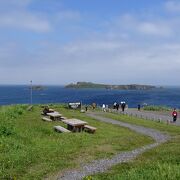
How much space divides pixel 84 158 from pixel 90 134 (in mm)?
8788

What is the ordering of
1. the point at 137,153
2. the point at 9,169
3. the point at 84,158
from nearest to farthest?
1. the point at 9,169
2. the point at 84,158
3. the point at 137,153

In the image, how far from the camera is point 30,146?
71.5 feet

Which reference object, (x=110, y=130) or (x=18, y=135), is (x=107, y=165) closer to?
(x=18, y=135)

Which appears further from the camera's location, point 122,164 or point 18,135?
point 18,135

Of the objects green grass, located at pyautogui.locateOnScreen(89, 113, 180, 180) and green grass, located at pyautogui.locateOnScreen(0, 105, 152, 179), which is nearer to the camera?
green grass, located at pyautogui.locateOnScreen(89, 113, 180, 180)

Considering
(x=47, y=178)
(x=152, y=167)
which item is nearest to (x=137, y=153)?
(x=152, y=167)

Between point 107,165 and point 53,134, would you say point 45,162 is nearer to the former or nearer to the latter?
point 107,165

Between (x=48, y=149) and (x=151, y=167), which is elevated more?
(x=151, y=167)

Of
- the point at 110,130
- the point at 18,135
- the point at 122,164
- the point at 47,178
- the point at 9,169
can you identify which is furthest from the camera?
the point at 110,130

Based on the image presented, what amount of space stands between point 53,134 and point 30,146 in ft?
17.4

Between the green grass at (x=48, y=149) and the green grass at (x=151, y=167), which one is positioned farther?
the green grass at (x=48, y=149)

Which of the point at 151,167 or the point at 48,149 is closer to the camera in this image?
the point at 151,167

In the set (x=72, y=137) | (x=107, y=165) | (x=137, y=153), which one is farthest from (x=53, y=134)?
(x=107, y=165)

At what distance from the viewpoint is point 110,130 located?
31484 mm
